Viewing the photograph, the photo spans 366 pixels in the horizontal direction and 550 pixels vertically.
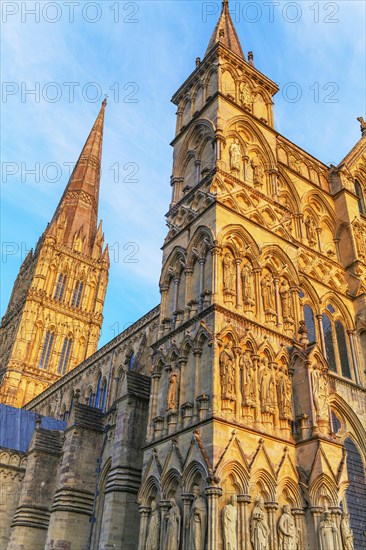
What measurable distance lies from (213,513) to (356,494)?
6.46 metres

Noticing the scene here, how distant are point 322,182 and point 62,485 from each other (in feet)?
53.7

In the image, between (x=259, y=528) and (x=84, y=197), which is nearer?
(x=259, y=528)

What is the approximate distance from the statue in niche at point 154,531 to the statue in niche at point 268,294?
6536 mm

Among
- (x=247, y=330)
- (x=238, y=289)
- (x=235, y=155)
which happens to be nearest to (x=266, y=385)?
(x=247, y=330)

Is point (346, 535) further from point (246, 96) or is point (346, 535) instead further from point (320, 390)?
point (246, 96)

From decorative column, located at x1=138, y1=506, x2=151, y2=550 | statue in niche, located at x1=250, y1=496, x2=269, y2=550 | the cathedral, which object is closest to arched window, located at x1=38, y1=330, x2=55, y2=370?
the cathedral

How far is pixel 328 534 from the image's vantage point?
1261 cm

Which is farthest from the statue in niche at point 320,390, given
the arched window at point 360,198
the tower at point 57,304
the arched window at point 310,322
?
the tower at point 57,304

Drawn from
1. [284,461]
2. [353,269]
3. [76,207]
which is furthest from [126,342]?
[76,207]

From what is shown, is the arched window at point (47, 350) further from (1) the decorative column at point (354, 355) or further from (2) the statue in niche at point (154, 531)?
(2) the statue in niche at point (154, 531)

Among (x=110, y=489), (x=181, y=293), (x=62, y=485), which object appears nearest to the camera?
(x=110, y=489)

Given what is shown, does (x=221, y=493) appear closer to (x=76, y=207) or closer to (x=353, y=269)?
(x=353, y=269)

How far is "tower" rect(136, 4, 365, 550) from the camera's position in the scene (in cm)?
1256

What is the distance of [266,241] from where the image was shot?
17.6 m
